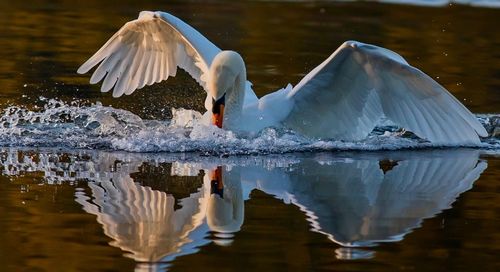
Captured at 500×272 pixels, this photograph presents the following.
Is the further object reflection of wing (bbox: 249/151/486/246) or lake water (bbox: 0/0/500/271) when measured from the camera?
reflection of wing (bbox: 249/151/486/246)

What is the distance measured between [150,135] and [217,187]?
1.78 meters

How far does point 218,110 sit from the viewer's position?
9.49 m

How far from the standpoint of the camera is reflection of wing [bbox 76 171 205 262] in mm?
6527

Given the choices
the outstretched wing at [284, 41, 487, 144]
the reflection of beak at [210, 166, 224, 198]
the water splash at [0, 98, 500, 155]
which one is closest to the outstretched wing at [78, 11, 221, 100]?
the water splash at [0, 98, 500, 155]

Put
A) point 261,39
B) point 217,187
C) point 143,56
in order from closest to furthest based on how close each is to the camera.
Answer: point 217,187 < point 143,56 < point 261,39

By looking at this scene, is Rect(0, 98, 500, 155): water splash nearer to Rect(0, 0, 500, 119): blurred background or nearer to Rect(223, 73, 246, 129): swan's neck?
Rect(223, 73, 246, 129): swan's neck

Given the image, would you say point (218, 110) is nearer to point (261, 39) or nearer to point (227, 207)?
point (227, 207)

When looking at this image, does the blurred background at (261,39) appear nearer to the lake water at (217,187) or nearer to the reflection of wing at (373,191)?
the lake water at (217,187)

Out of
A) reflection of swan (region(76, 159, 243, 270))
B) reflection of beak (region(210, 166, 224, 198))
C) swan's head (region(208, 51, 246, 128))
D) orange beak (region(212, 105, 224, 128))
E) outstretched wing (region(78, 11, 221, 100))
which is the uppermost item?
outstretched wing (region(78, 11, 221, 100))

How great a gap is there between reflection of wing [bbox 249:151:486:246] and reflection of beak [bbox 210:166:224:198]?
10.3 inches

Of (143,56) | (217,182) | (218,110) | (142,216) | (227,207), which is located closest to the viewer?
(142,216)

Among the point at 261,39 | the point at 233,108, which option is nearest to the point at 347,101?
the point at 233,108

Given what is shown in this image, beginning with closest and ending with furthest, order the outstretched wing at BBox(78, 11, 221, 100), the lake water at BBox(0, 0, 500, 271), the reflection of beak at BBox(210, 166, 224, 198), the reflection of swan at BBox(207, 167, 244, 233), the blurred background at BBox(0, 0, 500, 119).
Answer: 1. the lake water at BBox(0, 0, 500, 271)
2. the reflection of swan at BBox(207, 167, 244, 233)
3. the reflection of beak at BBox(210, 166, 224, 198)
4. the outstretched wing at BBox(78, 11, 221, 100)
5. the blurred background at BBox(0, 0, 500, 119)

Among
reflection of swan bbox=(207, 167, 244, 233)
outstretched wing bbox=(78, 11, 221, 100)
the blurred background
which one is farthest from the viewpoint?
the blurred background
